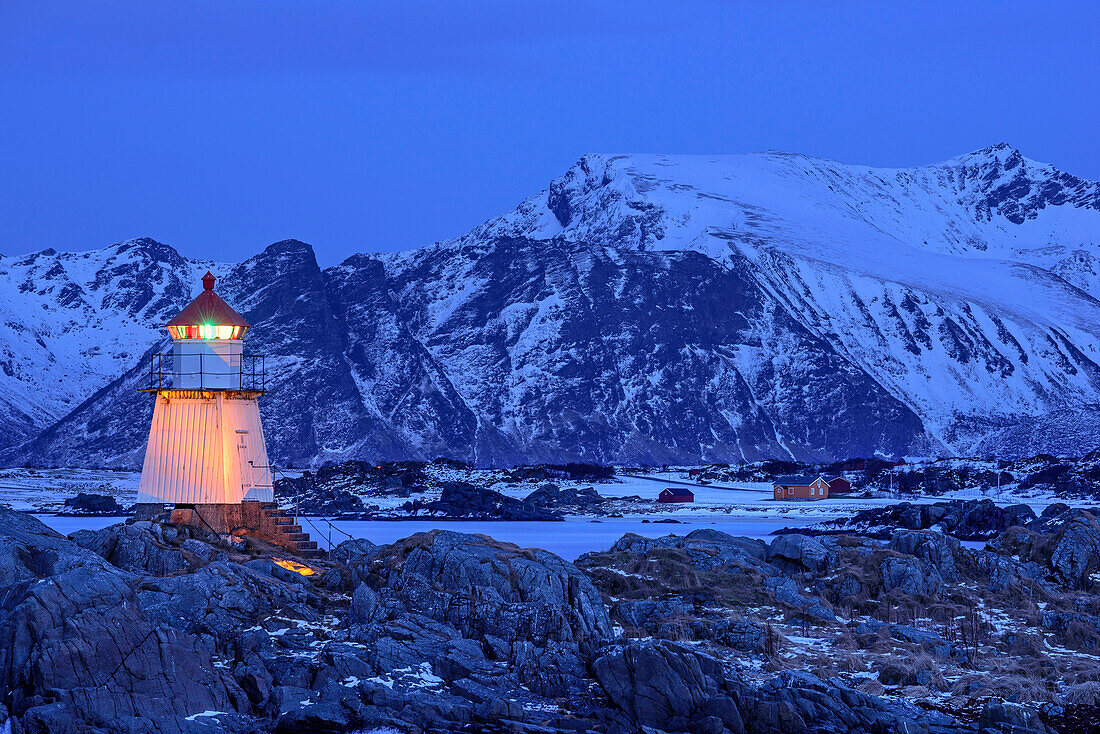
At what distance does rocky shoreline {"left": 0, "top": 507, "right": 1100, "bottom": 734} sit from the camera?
2388cm

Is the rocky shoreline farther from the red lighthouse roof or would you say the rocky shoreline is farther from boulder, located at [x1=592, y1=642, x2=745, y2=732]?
the red lighthouse roof

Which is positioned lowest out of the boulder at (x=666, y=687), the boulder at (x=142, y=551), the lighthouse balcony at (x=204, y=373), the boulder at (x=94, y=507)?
the boulder at (x=666, y=687)

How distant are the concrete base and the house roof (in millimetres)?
88523

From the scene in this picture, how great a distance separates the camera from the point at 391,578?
1208 inches

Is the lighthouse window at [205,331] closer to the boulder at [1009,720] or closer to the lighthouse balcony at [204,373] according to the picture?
the lighthouse balcony at [204,373]

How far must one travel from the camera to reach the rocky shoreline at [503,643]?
23875mm

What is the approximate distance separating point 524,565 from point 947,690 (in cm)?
913

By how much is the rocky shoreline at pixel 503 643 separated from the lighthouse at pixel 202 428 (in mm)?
1304

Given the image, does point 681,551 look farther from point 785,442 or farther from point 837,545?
point 785,442

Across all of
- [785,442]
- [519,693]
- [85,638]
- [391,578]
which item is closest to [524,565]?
[391,578]

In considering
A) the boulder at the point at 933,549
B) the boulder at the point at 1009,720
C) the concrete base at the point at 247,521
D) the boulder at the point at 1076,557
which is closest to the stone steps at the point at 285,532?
the concrete base at the point at 247,521

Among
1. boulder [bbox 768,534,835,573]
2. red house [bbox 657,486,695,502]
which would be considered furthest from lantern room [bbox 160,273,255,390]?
red house [bbox 657,486,695,502]

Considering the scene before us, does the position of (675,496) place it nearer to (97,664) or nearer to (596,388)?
(596,388)

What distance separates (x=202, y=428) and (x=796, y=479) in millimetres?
100897
